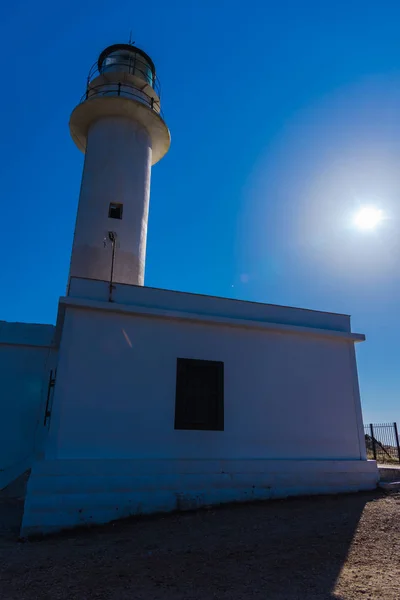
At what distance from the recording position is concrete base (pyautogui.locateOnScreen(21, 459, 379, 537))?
6.39 m

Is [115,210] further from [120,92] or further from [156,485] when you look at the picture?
[156,485]

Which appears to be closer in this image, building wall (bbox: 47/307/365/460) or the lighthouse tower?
building wall (bbox: 47/307/365/460)

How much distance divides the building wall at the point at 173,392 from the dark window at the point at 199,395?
0.12 m

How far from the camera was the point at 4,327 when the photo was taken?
10.7 metres

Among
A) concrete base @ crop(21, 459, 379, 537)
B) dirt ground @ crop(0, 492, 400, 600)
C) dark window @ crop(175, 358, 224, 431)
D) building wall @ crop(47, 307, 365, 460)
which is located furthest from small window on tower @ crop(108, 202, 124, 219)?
dirt ground @ crop(0, 492, 400, 600)

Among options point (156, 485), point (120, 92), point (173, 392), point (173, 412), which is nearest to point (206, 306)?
point (173, 392)

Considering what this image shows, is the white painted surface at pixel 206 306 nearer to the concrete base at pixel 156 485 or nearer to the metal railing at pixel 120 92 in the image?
the concrete base at pixel 156 485

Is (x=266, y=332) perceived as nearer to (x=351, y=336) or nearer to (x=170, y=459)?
(x=351, y=336)

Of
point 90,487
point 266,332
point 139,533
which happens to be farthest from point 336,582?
point 266,332

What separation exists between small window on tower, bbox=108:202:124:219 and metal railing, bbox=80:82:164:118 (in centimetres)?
342

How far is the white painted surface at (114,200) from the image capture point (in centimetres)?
1089

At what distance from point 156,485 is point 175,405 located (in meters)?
1.38

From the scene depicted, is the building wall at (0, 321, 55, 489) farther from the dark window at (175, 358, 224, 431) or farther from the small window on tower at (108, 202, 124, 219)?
the dark window at (175, 358, 224, 431)

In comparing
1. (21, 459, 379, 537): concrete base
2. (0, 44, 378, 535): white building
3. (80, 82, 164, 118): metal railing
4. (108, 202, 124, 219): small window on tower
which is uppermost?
(80, 82, 164, 118): metal railing
